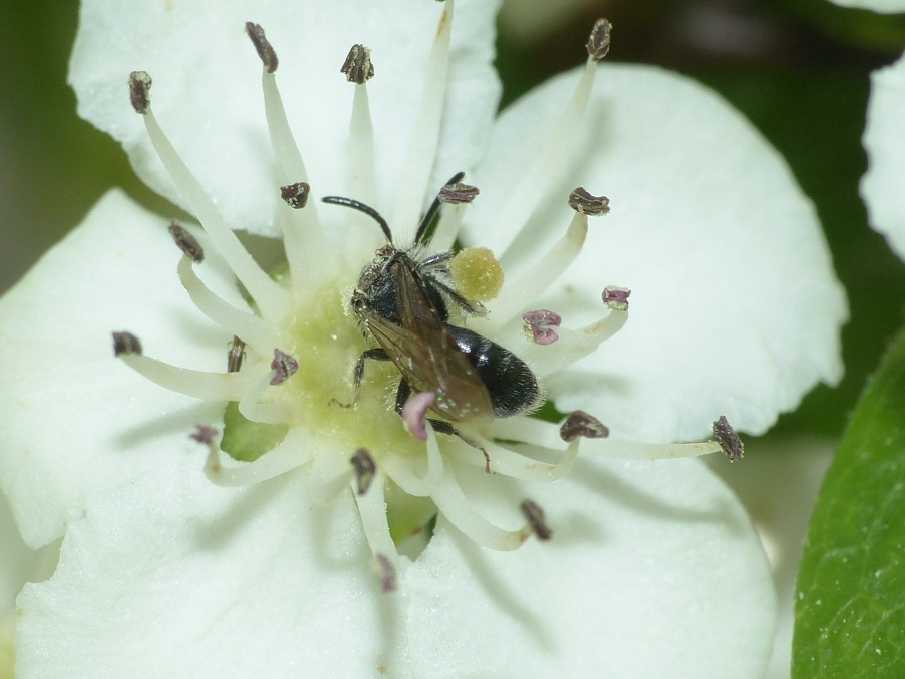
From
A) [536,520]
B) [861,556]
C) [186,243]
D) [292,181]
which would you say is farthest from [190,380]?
[861,556]

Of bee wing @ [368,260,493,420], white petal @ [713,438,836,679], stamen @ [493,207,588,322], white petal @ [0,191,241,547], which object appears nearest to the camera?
bee wing @ [368,260,493,420]

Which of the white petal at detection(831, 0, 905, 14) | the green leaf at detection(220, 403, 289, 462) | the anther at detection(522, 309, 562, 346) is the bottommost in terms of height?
the green leaf at detection(220, 403, 289, 462)

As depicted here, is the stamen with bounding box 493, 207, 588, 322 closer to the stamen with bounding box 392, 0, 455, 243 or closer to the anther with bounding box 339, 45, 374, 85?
the stamen with bounding box 392, 0, 455, 243

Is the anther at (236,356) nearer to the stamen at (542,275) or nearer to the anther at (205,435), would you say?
the anther at (205,435)

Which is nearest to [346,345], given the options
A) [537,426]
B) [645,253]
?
[537,426]

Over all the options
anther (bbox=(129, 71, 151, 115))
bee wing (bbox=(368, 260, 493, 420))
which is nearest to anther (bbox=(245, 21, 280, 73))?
anther (bbox=(129, 71, 151, 115))
